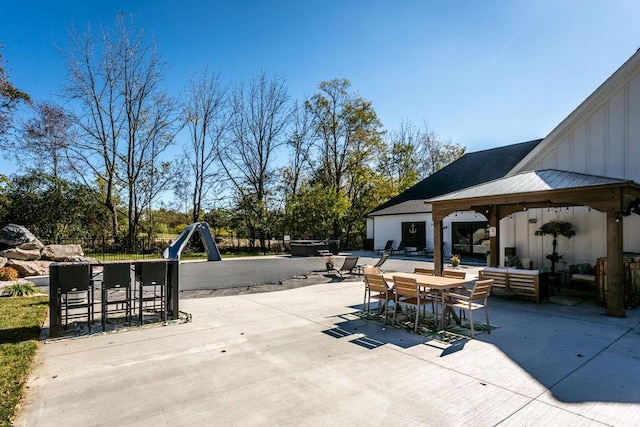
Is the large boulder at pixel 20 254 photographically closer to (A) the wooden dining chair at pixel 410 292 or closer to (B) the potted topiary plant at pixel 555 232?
(A) the wooden dining chair at pixel 410 292

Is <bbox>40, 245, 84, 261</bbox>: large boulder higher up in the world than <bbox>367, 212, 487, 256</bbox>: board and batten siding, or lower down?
lower down

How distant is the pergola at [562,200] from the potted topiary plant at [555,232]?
32.2 inches

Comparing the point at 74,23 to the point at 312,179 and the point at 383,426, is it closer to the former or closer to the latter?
the point at 312,179

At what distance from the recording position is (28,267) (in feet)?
39.9

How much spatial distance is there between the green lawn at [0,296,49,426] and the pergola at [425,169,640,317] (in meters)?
8.97

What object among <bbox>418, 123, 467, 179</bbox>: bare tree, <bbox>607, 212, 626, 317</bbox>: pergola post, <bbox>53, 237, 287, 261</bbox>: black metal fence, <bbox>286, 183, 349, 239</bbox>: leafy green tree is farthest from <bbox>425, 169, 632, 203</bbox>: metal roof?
<bbox>418, 123, 467, 179</bbox>: bare tree

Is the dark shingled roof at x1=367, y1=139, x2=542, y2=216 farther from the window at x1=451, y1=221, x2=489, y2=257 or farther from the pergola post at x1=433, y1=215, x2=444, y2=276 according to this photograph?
the pergola post at x1=433, y1=215, x2=444, y2=276

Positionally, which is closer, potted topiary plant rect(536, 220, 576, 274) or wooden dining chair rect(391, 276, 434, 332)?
wooden dining chair rect(391, 276, 434, 332)

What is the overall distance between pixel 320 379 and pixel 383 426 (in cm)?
112

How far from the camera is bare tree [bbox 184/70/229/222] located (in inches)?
1121

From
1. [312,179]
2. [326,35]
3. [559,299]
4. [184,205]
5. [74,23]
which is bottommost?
[559,299]

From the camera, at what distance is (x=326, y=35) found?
13.6 metres

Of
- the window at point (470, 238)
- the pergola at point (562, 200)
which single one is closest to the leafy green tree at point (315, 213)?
the window at point (470, 238)

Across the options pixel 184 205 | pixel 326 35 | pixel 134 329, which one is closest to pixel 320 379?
pixel 134 329
